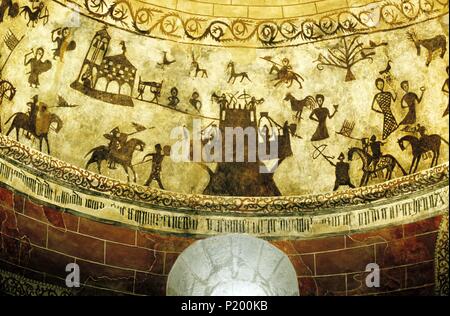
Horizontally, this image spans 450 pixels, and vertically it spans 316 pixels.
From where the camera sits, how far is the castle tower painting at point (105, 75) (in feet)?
51.5

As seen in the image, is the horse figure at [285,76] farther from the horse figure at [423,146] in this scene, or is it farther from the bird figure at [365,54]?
the horse figure at [423,146]

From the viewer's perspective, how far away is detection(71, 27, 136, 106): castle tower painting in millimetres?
15711

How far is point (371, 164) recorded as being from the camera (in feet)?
51.6

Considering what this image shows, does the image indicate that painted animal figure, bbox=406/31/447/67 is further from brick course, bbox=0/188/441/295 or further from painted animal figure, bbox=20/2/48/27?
painted animal figure, bbox=20/2/48/27

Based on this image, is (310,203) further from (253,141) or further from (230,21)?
(230,21)

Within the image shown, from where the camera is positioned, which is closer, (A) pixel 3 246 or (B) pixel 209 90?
(A) pixel 3 246

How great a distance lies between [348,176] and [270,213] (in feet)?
4.41

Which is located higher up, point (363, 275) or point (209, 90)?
point (209, 90)

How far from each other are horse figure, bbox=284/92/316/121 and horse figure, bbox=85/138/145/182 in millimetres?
2454

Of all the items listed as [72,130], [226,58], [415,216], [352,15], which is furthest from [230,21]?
[415,216]

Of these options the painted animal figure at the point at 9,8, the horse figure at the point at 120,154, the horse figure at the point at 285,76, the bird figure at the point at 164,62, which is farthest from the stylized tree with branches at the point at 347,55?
the painted animal figure at the point at 9,8

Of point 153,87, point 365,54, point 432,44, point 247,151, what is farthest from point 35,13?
point 432,44

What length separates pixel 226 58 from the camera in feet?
53.3
